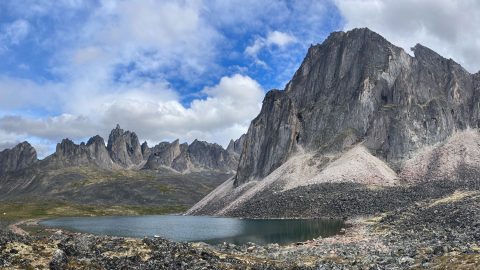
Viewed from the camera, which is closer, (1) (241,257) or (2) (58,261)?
(2) (58,261)

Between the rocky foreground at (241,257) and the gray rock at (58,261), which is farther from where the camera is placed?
the rocky foreground at (241,257)

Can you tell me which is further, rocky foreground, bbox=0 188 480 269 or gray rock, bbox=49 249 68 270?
rocky foreground, bbox=0 188 480 269

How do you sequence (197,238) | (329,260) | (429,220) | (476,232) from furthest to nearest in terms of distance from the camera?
(197,238), (429,220), (476,232), (329,260)

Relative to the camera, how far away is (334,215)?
137 metres

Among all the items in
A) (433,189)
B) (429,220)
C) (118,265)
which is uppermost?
(433,189)

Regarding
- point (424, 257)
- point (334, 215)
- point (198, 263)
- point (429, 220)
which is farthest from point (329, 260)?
point (334, 215)

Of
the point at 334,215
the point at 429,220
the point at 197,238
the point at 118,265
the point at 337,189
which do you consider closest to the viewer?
the point at 118,265

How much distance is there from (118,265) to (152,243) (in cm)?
993

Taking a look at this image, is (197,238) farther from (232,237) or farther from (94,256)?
(94,256)

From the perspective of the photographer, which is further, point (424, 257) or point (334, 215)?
point (334, 215)

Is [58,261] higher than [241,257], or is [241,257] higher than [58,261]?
[58,261]

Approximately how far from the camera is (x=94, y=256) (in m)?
44.5

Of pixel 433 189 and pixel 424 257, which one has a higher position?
pixel 433 189

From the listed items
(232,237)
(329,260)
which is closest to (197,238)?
(232,237)
